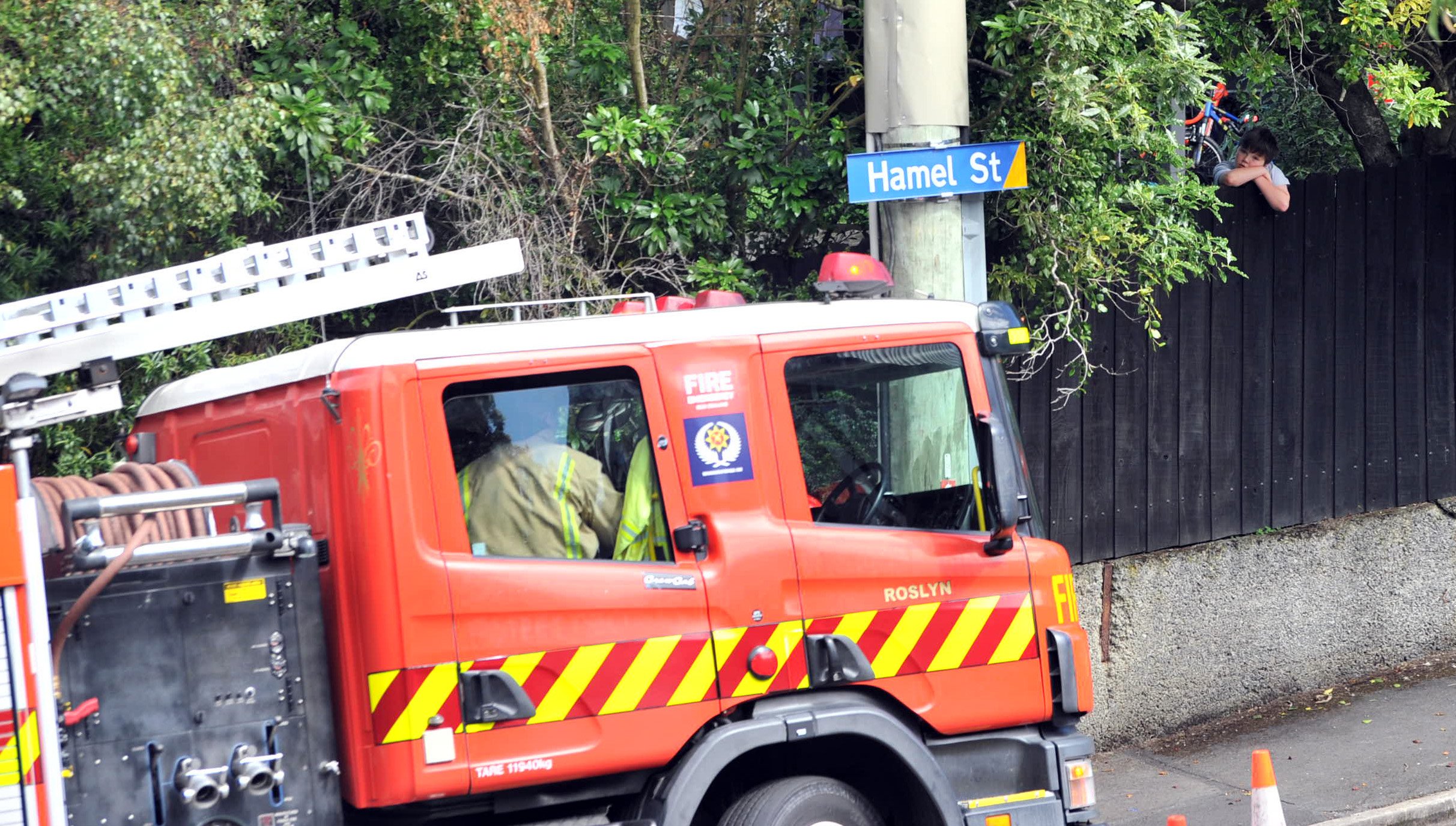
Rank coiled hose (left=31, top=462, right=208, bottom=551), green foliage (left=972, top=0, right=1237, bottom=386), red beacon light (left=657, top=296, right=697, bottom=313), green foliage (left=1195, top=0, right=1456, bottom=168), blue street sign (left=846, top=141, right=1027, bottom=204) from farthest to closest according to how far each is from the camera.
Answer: green foliage (left=1195, top=0, right=1456, bottom=168)
green foliage (left=972, top=0, right=1237, bottom=386)
blue street sign (left=846, top=141, right=1027, bottom=204)
red beacon light (left=657, top=296, right=697, bottom=313)
coiled hose (left=31, top=462, right=208, bottom=551)

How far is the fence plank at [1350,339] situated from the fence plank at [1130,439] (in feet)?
5.24

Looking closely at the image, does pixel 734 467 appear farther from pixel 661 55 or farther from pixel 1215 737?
pixel 1215 737

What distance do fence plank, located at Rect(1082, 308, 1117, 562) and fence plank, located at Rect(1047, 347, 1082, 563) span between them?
1.4 inches

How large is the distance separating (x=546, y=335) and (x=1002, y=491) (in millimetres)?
1606

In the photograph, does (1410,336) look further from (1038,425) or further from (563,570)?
(563,570)

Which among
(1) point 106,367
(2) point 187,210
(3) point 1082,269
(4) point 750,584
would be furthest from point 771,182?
(1) point 106,367

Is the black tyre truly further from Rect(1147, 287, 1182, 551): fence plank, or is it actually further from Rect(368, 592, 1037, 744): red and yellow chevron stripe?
Rect(1147, 287, 1182, 551): fence plank

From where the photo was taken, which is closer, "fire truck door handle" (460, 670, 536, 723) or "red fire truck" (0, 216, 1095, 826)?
"red fire truck" (0, 216, 1095, 826)

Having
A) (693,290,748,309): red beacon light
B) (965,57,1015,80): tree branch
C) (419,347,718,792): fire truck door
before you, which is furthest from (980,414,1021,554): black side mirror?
(965,57,1015,80): tree branch

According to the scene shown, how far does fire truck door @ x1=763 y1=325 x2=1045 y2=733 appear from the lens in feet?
15.6

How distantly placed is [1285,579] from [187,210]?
270 inches

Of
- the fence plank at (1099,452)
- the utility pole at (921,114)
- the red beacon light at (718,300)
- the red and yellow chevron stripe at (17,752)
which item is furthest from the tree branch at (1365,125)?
the red and yellow chevron stripe at (17,752)

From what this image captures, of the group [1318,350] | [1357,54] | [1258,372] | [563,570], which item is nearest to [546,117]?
[563,570]

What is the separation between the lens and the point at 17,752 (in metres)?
3.66
